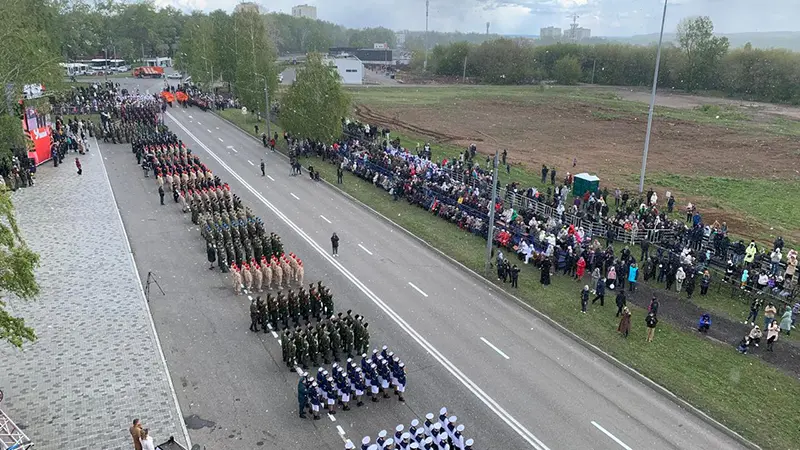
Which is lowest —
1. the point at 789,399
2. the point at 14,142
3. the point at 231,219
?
the point at 789,399

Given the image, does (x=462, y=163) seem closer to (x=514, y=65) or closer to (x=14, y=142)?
(x=14, y=142)

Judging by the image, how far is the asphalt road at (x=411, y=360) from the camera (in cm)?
1381

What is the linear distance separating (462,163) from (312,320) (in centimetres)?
2154

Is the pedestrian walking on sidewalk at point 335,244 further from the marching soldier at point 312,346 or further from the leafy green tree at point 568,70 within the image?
the leafy green tree at point 568,70

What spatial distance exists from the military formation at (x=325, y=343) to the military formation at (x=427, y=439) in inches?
157

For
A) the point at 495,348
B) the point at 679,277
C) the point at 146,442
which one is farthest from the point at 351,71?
the point at 146,442

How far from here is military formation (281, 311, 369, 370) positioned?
1595cm

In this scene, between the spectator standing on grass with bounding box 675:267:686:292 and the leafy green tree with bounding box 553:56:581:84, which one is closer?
the spectator standing on grass with bounding box 675:267:686:292

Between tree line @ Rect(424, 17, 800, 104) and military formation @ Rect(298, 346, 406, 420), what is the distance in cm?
8701

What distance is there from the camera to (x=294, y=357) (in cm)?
1596

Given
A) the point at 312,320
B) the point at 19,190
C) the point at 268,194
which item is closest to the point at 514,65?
the point at 268,194

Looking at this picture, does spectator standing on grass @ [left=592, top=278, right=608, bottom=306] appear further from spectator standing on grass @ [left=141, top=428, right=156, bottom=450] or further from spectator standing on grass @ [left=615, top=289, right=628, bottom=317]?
spectator standing on grass @ [left=141, top=428, right=156, bottom=450]

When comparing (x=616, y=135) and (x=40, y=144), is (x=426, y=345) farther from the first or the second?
(x=616, y=135)

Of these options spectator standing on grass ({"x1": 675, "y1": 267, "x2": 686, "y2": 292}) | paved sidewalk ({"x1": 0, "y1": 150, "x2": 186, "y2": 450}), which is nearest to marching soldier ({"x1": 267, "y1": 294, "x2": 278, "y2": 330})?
paved sidewalk ({"x1": 0, "y1": 150, "x2": 186, "y2": 450})
